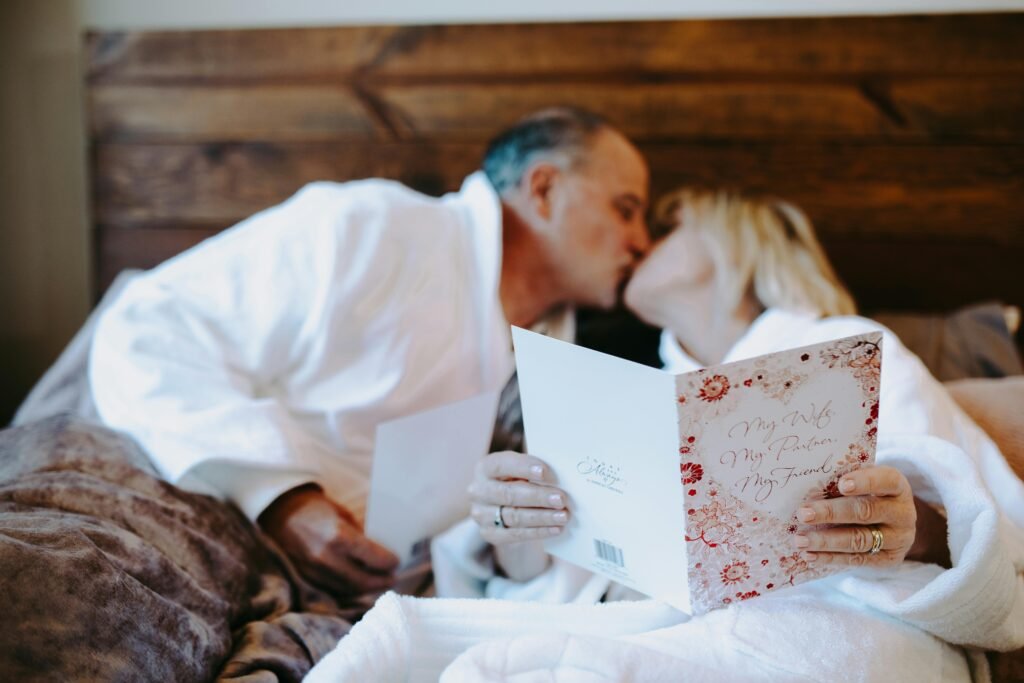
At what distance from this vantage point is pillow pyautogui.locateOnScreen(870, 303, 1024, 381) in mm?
1370

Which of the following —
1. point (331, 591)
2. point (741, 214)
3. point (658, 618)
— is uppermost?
point (741, 214)

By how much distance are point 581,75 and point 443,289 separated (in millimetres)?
478

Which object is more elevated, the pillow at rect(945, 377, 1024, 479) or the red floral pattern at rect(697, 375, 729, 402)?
the red floral pattern at rect(697, 375, 729, 402)

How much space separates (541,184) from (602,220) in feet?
0.39

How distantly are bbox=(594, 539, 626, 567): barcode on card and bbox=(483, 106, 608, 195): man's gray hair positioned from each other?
2.59ft

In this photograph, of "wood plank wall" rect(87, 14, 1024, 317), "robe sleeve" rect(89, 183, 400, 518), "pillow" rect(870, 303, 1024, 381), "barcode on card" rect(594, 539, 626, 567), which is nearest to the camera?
"barcode on card" rect(594, 539, 626, 567)

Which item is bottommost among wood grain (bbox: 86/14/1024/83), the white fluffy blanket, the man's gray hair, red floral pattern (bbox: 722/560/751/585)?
the white fluffy blanket

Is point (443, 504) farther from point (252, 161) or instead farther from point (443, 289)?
point (252, 161)

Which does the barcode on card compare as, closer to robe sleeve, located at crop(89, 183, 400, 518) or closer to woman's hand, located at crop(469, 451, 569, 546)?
woman's hand, located at crop(469, 451, 569, 546)

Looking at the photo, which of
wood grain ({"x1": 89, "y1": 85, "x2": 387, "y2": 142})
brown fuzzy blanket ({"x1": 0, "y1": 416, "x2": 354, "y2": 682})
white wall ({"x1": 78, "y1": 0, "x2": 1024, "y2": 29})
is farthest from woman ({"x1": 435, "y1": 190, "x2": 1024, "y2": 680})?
wood grain ({"x1": 89, "y1": 85, "x2": 387, "y2": 142})

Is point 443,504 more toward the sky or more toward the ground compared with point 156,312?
more toward the ground

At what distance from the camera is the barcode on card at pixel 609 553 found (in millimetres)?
868

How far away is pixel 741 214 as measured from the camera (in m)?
1.49

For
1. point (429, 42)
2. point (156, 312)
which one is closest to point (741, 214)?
point (429, 42)
